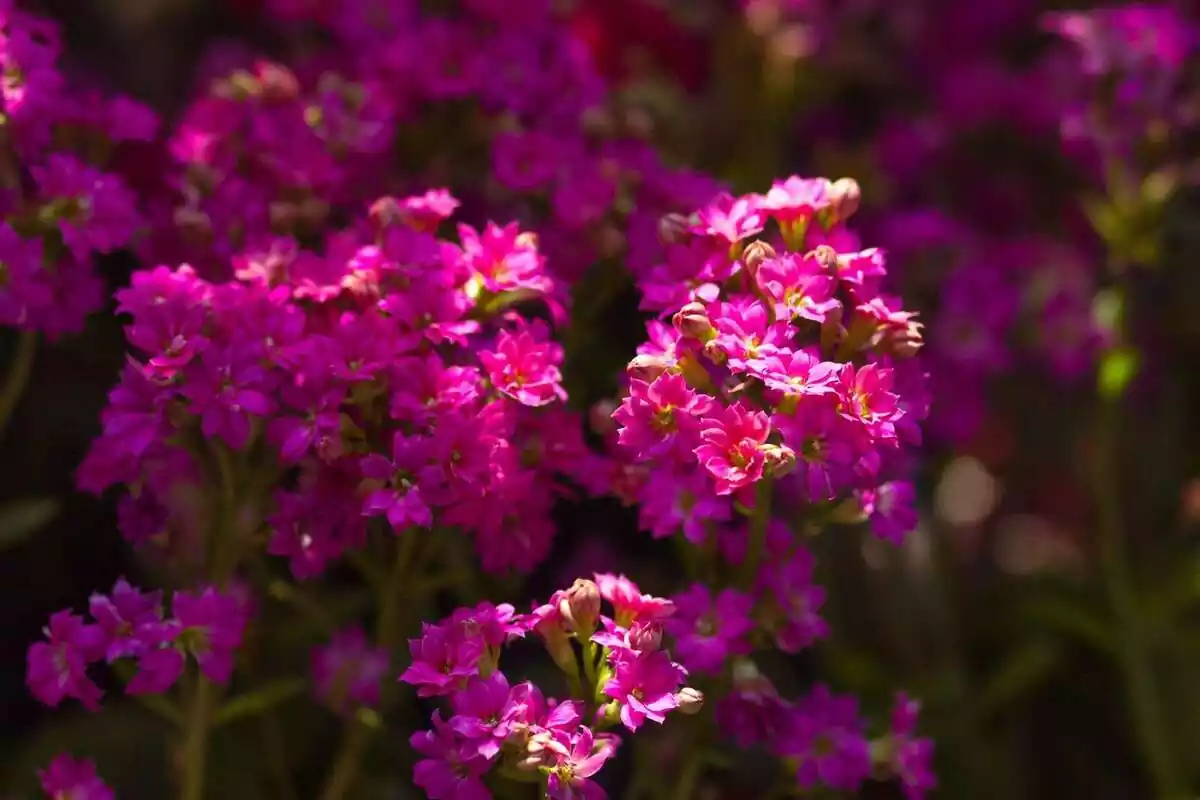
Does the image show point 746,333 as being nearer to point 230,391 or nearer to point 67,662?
point 230,391

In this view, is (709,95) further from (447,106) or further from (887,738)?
(887,738)

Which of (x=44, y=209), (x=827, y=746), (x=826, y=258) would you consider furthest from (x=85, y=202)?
(x=827, y=746)

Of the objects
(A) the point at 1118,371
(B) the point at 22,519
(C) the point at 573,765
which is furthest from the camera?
(A) the point at 1118,371

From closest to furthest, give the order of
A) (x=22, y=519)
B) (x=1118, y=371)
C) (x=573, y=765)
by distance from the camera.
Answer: (x=573, y=765) < (x=22, y=519) < (x=1118, y=371)

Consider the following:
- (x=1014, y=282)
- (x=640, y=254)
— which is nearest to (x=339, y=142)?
(x=640, y=254)

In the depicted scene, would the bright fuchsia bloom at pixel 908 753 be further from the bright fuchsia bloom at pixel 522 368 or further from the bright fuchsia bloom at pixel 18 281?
the bright fuchsia bloom at pixel 18 281

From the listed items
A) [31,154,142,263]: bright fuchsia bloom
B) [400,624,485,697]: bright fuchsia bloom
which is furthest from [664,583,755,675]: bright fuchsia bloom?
[31,154,142,263]: bright fuchsia bloom
